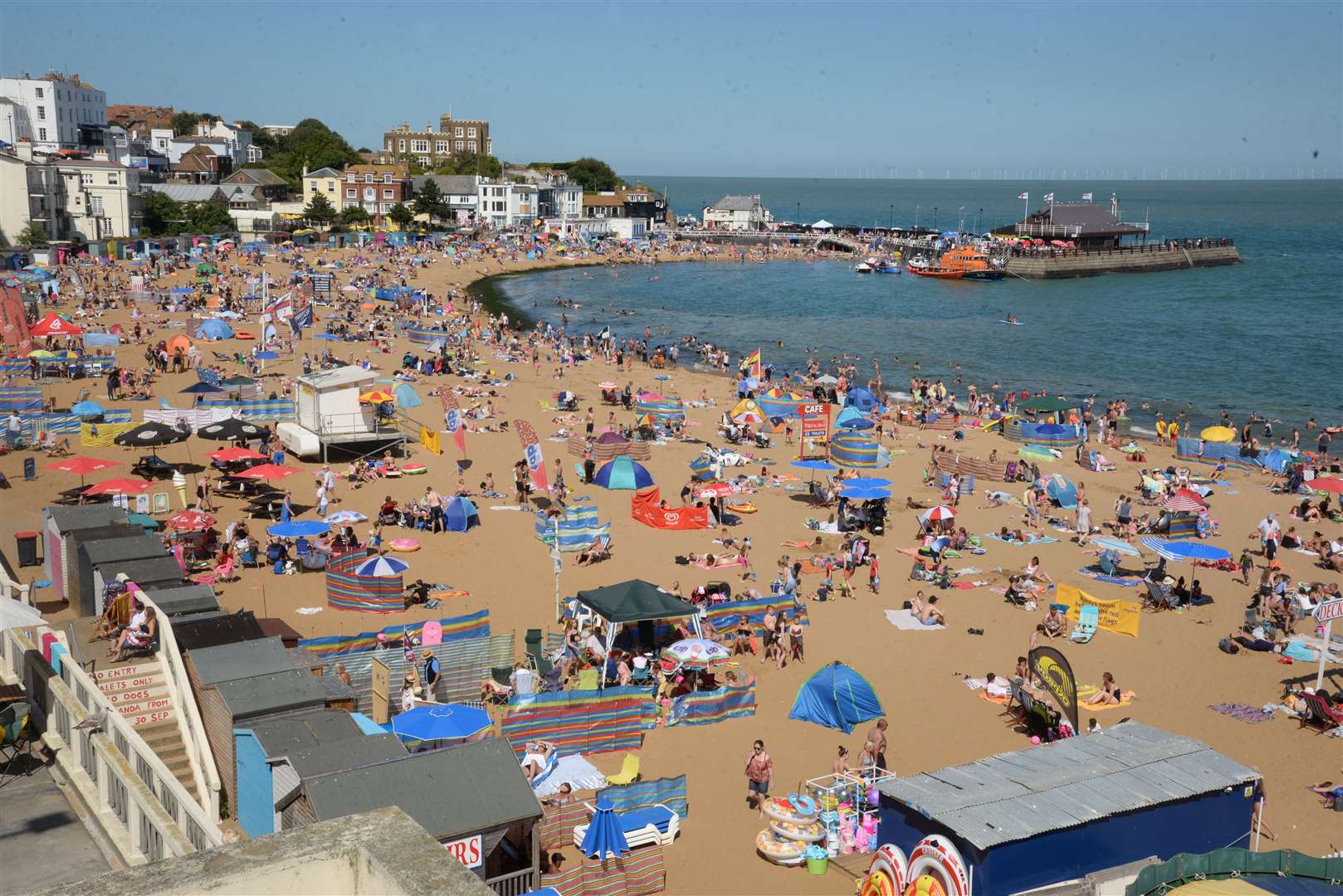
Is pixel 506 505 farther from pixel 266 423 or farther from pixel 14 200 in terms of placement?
pixel 14 200

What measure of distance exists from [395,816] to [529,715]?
29.6ft

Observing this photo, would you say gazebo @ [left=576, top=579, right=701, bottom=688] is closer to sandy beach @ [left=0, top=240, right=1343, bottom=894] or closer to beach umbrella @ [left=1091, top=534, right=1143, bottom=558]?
sandy beach @ [left=0, top=240, right=1343, bottom=894]

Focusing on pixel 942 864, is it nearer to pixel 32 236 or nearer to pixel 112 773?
pixel 112 773

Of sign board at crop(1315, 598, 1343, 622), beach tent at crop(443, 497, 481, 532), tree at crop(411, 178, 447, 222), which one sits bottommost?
beach tent at crop(443, 497, 481, 532)

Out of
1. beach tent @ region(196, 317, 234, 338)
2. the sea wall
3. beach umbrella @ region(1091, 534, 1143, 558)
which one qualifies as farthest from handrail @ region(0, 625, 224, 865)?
→ the sea wall

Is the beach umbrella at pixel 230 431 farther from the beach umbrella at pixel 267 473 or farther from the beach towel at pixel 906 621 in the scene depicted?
the beach towel at pixel 906 621

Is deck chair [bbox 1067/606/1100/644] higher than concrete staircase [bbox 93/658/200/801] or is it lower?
lower

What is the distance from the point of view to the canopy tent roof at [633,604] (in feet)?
50.8

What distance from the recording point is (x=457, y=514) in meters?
21.2

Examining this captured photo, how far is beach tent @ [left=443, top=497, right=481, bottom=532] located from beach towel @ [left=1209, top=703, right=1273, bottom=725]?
1261 centimetres

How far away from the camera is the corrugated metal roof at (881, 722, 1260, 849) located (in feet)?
30.9

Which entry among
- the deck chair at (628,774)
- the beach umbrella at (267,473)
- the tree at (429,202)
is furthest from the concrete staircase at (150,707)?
the tree at (429,202)

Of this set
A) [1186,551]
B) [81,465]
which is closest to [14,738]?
[81,465]

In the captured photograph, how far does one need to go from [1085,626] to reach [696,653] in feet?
20.1
